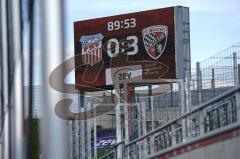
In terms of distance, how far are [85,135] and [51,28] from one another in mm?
15537

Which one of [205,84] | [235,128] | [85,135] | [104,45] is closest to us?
[235,128]

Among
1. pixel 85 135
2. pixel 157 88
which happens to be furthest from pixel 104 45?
pixel 85 135

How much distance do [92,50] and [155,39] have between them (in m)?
3.73

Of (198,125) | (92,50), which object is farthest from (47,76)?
(92,50)

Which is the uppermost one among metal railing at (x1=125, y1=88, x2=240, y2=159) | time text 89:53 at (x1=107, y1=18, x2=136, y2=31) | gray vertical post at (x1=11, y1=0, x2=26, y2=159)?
time text 89:53 at (x1=107, y1=18, x2=136, y2=31)

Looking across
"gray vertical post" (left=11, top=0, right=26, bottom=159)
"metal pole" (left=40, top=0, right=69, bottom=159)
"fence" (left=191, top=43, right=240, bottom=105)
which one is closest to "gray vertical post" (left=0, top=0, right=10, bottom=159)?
"gray vertical post" (left=11, top=0, right=26, bottom=159)

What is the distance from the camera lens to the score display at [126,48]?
26.0 meters

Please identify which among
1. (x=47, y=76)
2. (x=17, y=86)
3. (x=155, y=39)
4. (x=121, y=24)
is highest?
(x=121, y=24)

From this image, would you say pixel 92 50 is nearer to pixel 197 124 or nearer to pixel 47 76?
pixel 197 124

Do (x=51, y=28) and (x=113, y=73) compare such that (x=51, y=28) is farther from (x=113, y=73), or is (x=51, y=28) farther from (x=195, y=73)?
(x=113, y=73)

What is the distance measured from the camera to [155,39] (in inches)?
1050

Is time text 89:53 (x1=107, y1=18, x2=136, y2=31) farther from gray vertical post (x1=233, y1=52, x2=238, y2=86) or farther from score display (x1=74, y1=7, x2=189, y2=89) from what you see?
gray vertical post (x1=233, y1=52, x2=238, y2=86)

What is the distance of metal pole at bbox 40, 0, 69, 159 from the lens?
3076 mm

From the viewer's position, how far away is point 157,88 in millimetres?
24422
